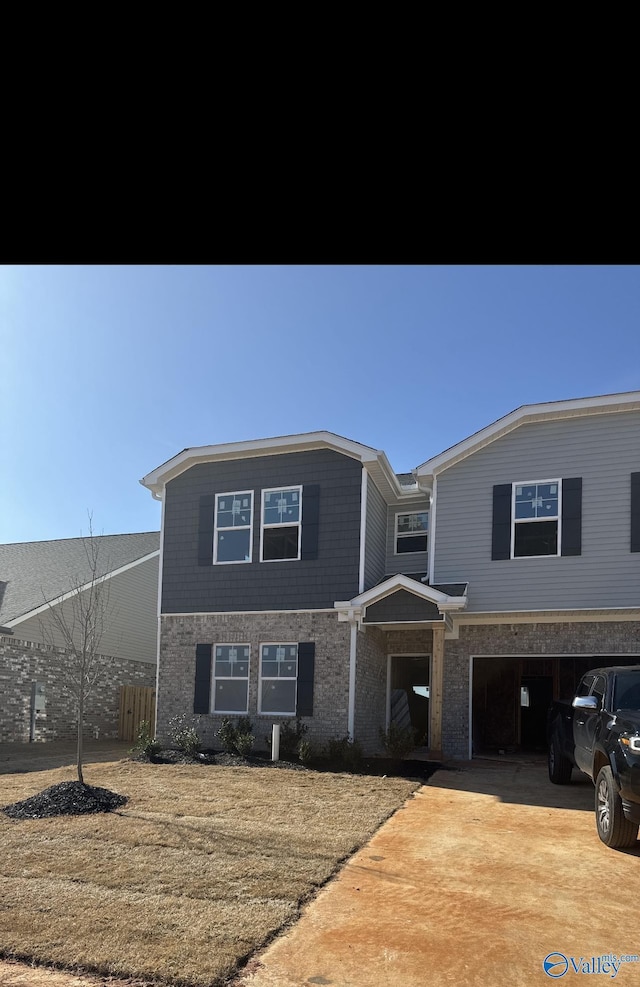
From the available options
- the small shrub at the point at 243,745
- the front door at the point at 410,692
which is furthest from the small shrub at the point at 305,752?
the front door at the point at 410,692

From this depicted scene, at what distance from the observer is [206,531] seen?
16.9 meters

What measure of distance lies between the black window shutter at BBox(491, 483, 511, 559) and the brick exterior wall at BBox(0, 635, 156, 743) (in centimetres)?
995

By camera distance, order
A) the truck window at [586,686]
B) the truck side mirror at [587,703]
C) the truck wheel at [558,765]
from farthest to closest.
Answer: the truck wheel at [558,765], the truck window at [586,686], the truck side mirror at [587,703]

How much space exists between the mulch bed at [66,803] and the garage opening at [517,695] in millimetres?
11326

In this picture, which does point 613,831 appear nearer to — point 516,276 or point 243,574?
point 516,276

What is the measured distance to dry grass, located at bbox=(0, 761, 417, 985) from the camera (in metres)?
5.17

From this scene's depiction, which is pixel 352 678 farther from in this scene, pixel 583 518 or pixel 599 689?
pixel 599 689

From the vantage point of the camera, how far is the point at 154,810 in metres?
9.31

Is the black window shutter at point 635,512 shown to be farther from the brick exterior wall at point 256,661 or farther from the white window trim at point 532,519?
the brick exterior wall at point 256,661

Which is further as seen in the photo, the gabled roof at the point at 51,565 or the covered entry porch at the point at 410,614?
the gabled roof at the point at 51,565

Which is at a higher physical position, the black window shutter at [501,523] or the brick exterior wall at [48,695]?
the black window shutter at [501,523]

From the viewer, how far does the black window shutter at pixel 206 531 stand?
16812 mm

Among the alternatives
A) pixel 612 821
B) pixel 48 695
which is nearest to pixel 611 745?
pixel 612 821
